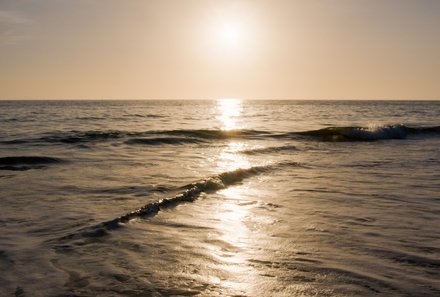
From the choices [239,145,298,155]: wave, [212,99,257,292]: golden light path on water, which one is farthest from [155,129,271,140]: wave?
[212,99,257,292]: golden light path on water

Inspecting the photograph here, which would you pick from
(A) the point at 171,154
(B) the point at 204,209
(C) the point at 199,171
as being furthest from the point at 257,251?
(A) the point at 171,154

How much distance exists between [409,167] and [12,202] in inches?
439

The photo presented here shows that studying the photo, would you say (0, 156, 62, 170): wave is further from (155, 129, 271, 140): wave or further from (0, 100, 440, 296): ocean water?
(155, 129, 271, 140): wave

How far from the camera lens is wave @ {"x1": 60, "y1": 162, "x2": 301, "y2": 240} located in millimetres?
6224

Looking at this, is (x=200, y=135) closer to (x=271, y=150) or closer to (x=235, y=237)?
(x=271, y=150)

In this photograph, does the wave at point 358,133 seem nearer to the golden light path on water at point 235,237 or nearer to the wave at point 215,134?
the wave at point 215,134

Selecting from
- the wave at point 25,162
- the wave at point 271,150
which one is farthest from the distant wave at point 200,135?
the wave at point 25,162

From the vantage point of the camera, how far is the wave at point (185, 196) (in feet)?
20.4

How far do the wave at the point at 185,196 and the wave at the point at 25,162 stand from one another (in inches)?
235

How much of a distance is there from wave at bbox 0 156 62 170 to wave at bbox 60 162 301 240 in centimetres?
596

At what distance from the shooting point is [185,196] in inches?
341

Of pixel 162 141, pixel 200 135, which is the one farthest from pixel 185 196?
pixel 200 135

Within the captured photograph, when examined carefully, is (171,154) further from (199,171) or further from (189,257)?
(189,257)

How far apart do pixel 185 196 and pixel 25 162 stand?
25.3 ft
